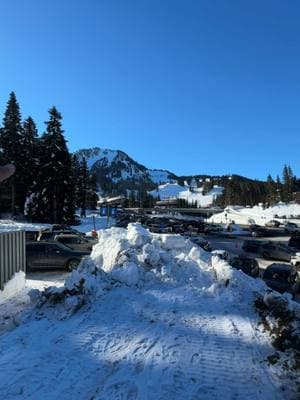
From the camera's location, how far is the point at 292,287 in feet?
57.2

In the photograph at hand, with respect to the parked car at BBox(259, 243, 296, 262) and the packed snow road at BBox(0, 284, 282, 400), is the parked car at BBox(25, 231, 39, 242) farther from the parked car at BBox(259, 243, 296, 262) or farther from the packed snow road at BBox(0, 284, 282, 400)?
the packed snow road at BBox(0, 284, 282, 400)

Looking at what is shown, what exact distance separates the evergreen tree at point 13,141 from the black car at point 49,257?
32110 mm

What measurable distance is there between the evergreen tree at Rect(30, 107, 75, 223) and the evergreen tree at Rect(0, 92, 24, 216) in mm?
3422

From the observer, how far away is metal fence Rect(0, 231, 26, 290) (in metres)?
12.6

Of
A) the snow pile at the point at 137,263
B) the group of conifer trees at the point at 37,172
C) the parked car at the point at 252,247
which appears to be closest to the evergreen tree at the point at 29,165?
the group of conifer trees at the point at 37,172

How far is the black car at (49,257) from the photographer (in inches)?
820

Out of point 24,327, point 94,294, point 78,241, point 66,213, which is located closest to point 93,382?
point 24,327

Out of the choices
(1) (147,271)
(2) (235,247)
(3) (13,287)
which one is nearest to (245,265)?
(1) (147,271)

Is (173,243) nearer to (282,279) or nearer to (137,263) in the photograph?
(137,263)

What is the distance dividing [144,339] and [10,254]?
645 centimetres

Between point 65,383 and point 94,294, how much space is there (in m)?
4.30

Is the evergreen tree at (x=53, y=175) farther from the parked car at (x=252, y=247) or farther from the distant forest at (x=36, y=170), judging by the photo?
the parked car at (x=252, y=247)

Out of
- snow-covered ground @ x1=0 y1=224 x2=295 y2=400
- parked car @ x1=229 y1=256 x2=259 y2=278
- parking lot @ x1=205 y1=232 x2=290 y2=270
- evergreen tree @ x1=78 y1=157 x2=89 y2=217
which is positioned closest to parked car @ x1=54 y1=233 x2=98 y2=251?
parked car @ x1=229 y1=256 x2=259 y2=278

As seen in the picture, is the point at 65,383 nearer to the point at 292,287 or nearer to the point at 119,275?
the point at 119,275
